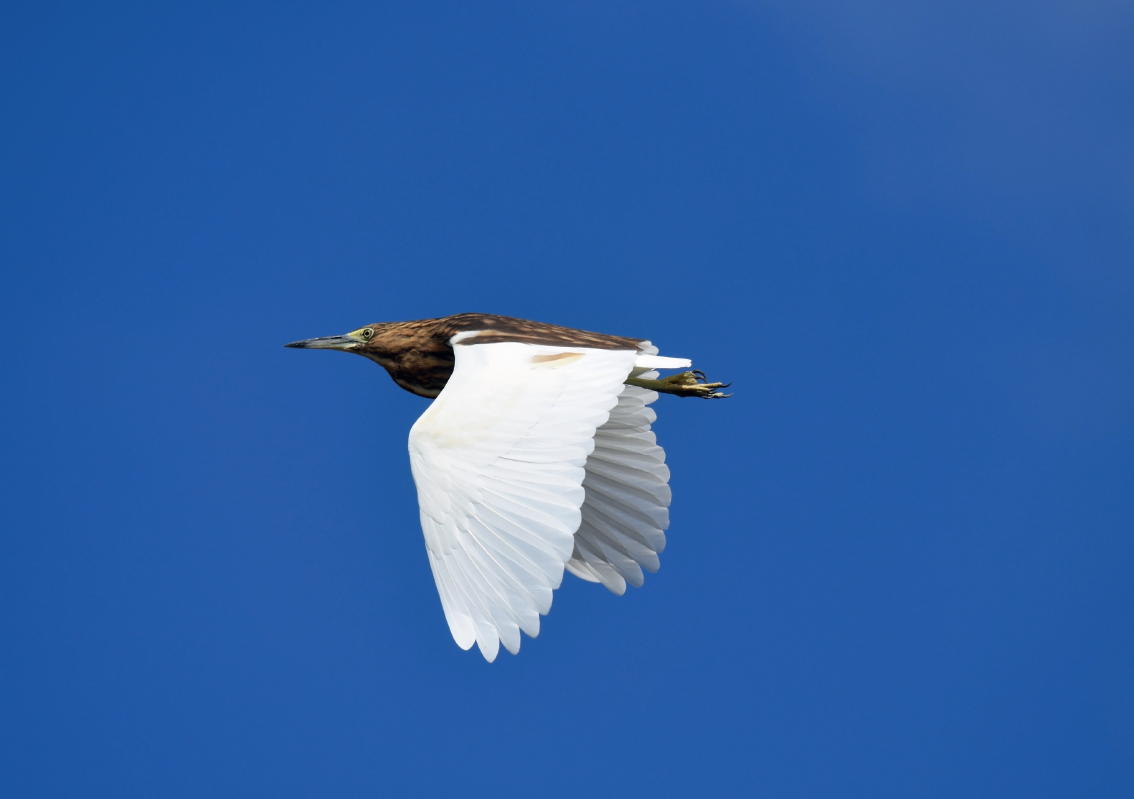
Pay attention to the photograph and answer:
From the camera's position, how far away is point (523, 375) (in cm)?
457

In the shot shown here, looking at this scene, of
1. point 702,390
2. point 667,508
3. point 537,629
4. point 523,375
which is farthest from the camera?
point 702,390

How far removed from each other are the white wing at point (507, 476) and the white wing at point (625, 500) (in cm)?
62

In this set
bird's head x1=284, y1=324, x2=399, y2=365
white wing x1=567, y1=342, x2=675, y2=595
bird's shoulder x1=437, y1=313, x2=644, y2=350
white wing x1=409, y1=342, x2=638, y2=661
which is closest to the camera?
white wing x1=409, y1=342, x2=638, y2=661

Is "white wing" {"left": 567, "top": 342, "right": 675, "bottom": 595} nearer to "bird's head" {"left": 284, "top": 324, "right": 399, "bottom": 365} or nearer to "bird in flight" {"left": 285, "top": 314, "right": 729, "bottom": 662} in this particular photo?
"bird in flight" {"left": 285, "top": 314, "right": 729, "bottom": 662}

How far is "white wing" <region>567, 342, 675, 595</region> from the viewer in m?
5.17

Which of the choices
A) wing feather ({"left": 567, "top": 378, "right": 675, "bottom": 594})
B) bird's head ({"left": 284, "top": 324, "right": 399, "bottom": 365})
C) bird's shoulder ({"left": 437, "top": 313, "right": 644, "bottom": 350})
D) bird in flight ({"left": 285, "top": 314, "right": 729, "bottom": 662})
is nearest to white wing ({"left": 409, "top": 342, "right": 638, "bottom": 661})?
bird in flight ({"left": 285, "top": 314, "right": 729, "bottom": 662})

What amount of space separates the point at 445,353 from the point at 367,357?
59cm

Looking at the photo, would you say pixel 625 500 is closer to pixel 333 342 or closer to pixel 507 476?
pixel 507 476

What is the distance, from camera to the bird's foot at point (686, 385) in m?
5.55

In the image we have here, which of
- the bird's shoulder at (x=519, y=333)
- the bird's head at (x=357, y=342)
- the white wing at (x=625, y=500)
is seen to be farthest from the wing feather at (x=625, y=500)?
the bird's head at (x=357, y=342)

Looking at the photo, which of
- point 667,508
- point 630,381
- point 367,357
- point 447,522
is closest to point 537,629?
point 447,522

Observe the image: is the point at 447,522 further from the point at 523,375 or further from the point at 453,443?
the point at 523,375

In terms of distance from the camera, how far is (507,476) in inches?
164

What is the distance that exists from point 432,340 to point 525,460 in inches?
57.7
